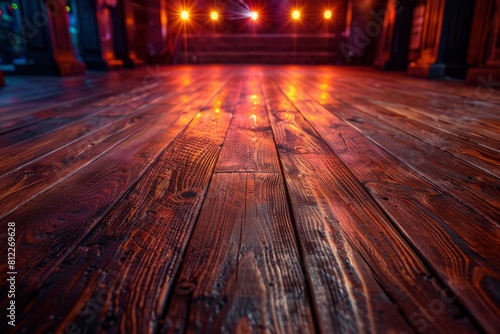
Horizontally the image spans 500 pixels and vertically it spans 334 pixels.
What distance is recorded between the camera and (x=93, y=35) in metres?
6.20

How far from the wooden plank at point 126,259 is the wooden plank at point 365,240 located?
0.71 feet

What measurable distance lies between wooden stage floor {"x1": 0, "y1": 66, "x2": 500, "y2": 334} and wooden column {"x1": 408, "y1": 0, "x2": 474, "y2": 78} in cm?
380

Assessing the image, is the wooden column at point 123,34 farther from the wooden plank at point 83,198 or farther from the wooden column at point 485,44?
the wooden plank at point 83,198

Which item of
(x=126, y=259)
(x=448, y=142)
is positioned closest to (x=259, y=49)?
(x=448, y=142)

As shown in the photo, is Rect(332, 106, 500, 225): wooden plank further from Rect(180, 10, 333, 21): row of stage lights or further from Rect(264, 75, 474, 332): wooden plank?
Rect(180, 10, 333, 21): row of stage lights

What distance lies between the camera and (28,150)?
1.09 metres

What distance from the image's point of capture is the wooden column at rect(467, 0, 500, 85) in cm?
340

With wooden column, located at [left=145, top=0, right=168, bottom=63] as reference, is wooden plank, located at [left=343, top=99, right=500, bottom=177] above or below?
below

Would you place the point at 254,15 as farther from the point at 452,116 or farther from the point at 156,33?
the point at 452,116

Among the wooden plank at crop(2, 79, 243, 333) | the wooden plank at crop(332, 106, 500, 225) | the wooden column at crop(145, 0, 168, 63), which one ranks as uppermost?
the wooden column at crop(145, 0, 168, 63)

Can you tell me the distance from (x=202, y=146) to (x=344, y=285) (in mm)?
773

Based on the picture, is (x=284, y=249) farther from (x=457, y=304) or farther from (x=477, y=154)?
(x=477, y=154)

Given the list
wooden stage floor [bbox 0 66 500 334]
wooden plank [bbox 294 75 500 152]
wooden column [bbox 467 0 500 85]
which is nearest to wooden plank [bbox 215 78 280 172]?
wooden stage floor [bbox 0 66 500 334]

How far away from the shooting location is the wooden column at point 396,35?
603 centimetres
